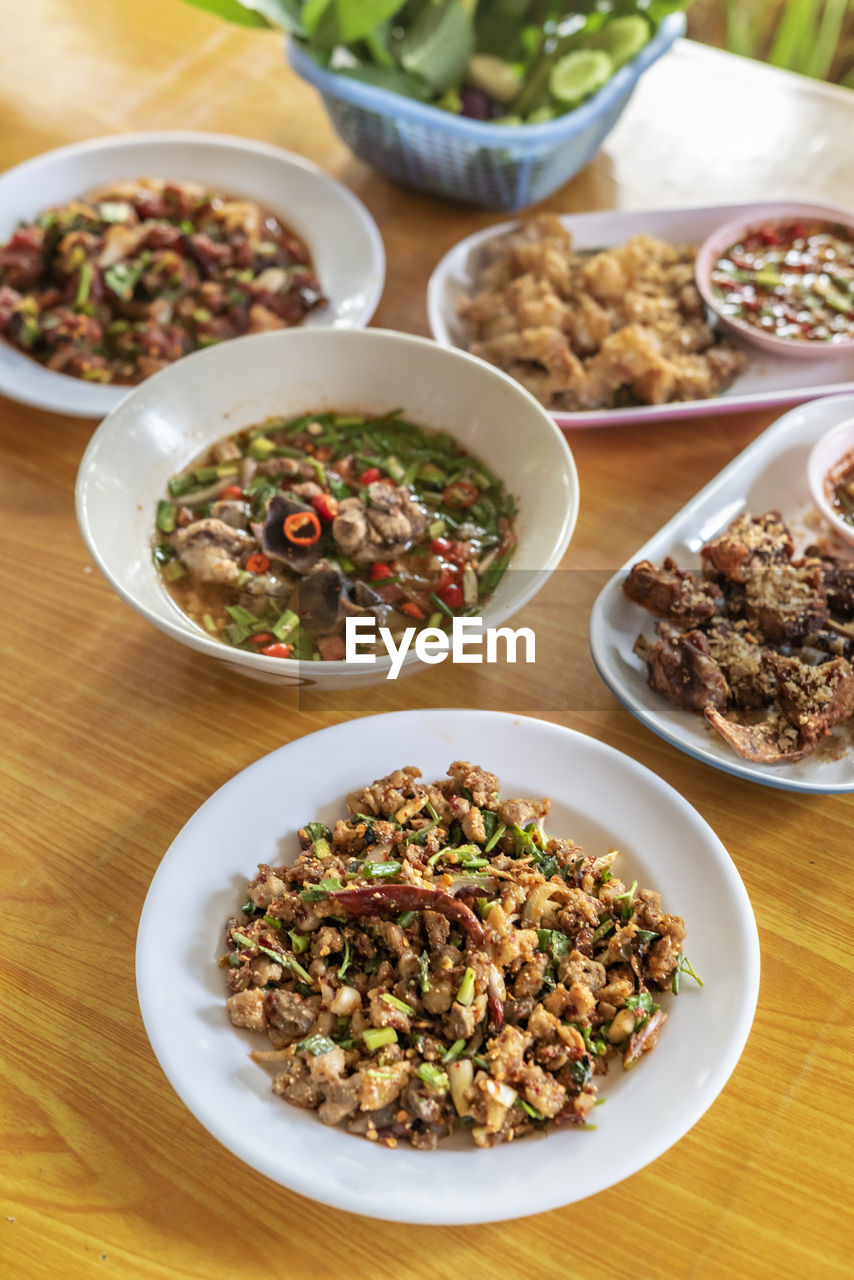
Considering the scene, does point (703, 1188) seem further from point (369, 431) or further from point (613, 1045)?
point (369, 431)

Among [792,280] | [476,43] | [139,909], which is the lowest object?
[139,909]

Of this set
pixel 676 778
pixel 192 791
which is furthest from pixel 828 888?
pixel 192 791

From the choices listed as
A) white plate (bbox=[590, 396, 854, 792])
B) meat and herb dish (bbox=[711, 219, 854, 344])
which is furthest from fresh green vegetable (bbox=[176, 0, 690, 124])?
white plate (bbox=[590, 396, 854, 792])

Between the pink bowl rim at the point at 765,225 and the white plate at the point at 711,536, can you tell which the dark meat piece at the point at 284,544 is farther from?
the pink bowl rim at the point at 765,225

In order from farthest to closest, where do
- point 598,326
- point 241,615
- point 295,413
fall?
1. point 598,326
2. point 295,413
3. point 241,615

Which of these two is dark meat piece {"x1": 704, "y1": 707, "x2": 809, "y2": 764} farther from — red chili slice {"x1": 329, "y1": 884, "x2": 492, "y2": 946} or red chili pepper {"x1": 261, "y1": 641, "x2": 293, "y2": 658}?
red chili pepper {"x1": 261, "y1": 641, "x2": 293, "y2": 658}

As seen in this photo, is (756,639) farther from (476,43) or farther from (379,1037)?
(476,43)

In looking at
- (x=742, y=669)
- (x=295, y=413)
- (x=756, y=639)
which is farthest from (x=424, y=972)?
(x=295, y=413)
